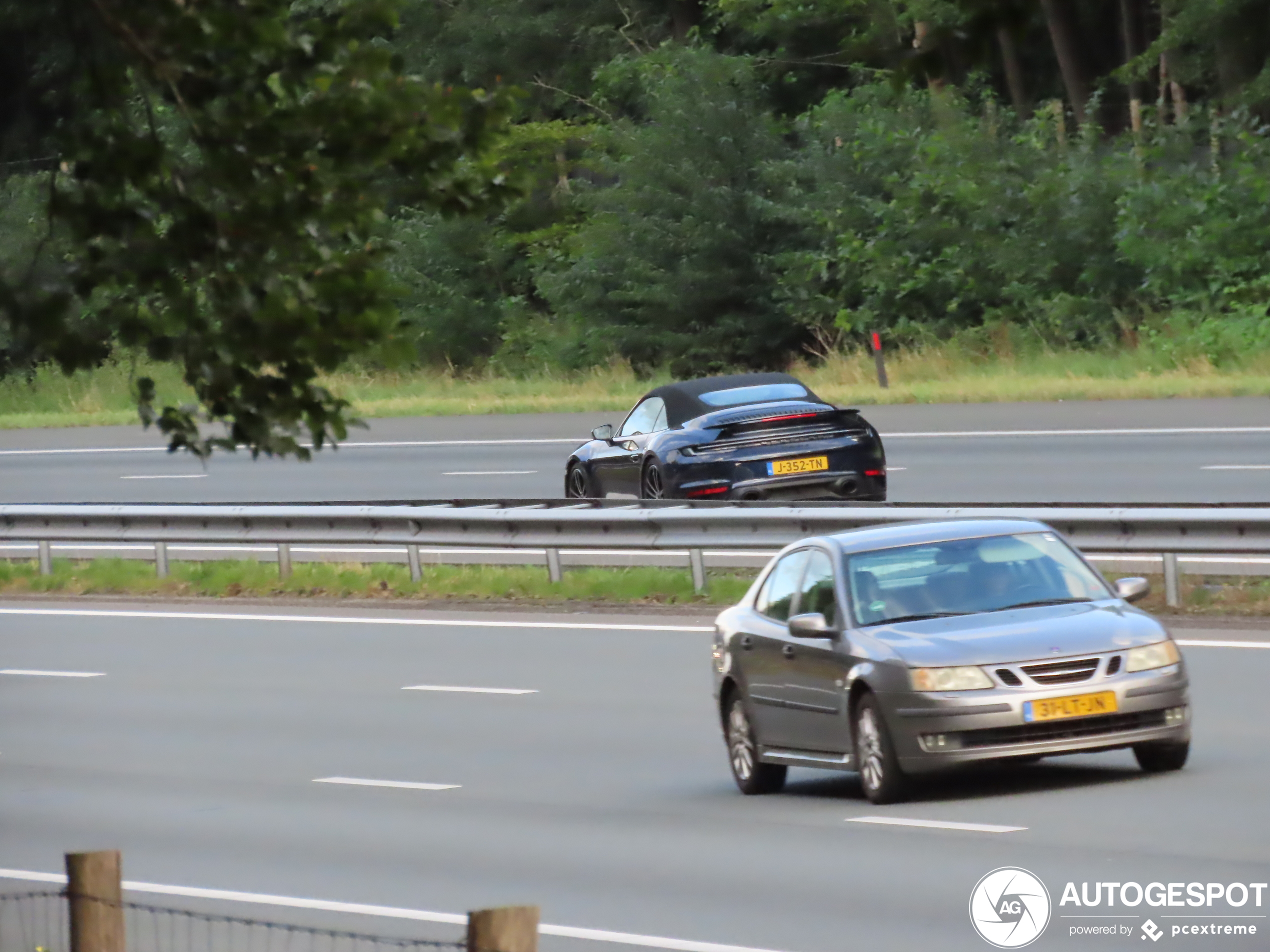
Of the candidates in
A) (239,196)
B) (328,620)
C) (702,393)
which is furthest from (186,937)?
(702,393)

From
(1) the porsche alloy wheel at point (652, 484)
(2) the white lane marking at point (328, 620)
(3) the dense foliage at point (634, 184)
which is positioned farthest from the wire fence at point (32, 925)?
(1) the porsche alloy wheel at point (652, 484)

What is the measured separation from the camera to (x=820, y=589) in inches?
468

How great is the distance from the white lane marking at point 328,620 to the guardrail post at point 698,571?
1.14 meters

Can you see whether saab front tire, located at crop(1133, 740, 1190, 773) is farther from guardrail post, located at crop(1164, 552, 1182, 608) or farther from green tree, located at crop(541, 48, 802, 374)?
green tree, located at crop(541, 48, 802, 374)

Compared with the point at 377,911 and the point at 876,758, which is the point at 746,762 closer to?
the point at 876,758

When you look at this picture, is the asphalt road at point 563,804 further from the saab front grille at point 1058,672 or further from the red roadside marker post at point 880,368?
the red roadside marker post at point 880,368

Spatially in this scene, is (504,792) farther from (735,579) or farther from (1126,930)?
(735,579)

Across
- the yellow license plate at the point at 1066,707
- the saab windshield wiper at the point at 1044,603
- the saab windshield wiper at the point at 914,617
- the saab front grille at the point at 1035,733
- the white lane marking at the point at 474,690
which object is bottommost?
the white lane marking at the point at 474,690

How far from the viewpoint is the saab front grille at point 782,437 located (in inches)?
857

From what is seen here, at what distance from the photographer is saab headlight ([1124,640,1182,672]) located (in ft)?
35.2

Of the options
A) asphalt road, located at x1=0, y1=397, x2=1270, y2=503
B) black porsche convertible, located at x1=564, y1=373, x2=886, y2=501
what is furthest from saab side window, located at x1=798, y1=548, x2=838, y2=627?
asphalt road, located at x1=0, y1=397, x2=1270, y2=503

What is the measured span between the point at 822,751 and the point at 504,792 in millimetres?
1682

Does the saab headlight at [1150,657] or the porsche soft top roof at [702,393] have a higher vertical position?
the porsche soft top roof at [702,393]

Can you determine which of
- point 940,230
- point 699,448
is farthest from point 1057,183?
point 699,448
